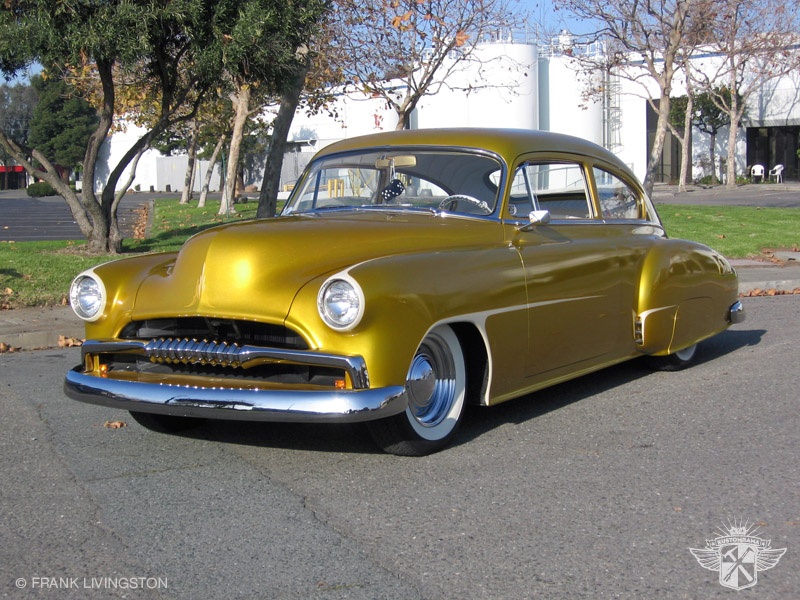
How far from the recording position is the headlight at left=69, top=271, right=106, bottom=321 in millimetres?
4828

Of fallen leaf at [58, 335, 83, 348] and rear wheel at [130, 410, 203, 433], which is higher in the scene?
rear wheel at [130, 410, 203, 433]

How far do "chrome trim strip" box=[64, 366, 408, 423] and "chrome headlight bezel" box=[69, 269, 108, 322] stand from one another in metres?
0.58

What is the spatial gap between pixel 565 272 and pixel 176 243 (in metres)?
11.4

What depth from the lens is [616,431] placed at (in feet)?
16.8

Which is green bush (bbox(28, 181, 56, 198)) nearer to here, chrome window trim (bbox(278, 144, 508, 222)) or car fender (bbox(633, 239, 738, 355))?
chrome window trim (bbox(278, 144, 508, 222))

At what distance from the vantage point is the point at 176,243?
51.6 ft

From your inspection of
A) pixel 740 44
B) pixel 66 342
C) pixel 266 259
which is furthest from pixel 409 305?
pixel 740 44

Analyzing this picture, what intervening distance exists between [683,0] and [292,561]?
19.6 meters

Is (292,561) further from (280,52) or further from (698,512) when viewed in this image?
(280,52)

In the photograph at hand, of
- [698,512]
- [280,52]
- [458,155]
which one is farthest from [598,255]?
[280,52]


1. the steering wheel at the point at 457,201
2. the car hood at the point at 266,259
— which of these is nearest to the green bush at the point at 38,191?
the steering wheel at the point at 457,201

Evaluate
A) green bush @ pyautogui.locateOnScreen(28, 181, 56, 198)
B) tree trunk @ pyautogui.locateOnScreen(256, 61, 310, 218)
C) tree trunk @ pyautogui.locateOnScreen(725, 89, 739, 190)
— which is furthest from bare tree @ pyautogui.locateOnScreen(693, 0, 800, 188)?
green bush @ pyautogui.locateOnScreen(28, 181, 56, 198)

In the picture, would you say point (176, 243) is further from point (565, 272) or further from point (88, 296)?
point (565, 272)

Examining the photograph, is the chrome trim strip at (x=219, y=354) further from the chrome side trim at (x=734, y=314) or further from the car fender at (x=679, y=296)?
the chrome side trim at (x=734, y=314)
